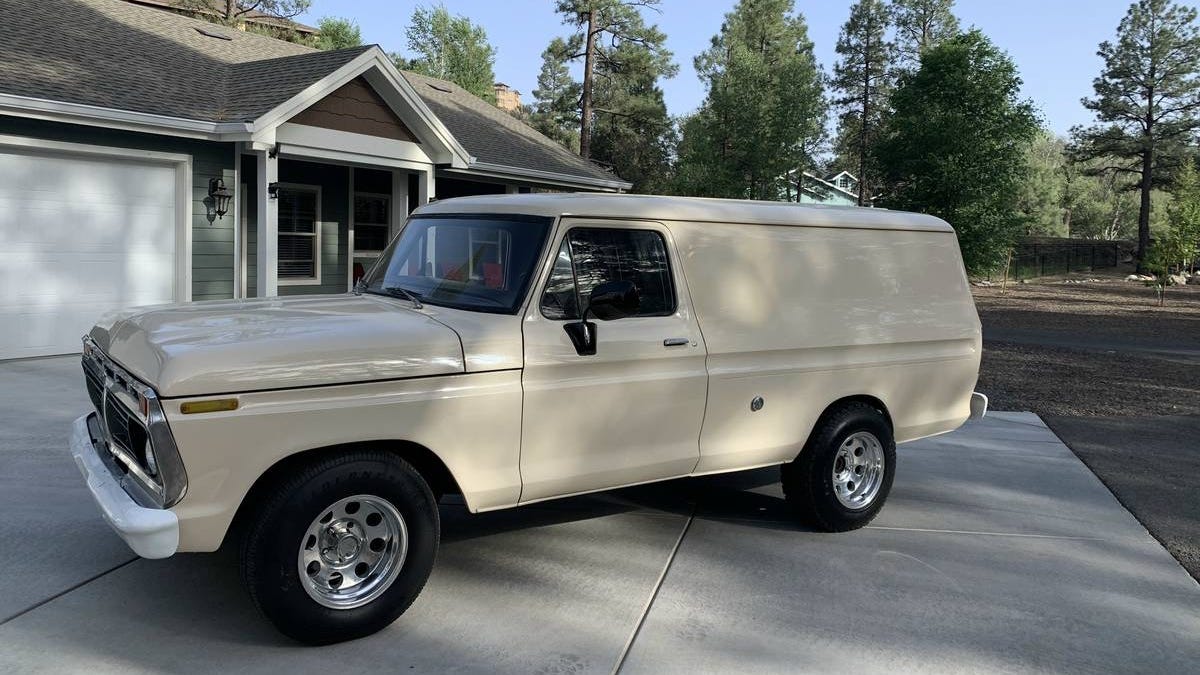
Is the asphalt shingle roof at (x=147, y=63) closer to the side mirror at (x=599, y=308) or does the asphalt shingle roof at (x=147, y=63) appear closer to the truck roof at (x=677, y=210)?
the truck roof at (x=677, y=210)

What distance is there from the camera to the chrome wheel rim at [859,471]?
18.6ft

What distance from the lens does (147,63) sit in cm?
1310

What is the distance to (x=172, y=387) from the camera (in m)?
3.46

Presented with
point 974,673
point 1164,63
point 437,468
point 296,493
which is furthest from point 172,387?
point 1164,63

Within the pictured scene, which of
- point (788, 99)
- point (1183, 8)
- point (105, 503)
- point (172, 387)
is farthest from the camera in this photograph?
point (1183, 8)

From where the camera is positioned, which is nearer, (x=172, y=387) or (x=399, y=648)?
(x=172, y=387)

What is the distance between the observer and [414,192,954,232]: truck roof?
4.69 metres

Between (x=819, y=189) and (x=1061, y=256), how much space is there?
1306 cm

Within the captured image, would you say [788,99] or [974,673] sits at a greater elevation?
[788,99]

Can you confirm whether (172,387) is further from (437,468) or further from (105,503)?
(437,468)

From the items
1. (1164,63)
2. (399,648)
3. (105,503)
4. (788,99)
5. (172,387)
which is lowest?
(399,648)

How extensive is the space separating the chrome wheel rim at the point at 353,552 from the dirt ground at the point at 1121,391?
441cm

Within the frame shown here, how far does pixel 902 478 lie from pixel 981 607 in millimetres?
2462

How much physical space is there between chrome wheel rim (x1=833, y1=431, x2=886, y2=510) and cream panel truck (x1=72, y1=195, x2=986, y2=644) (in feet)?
0.05
